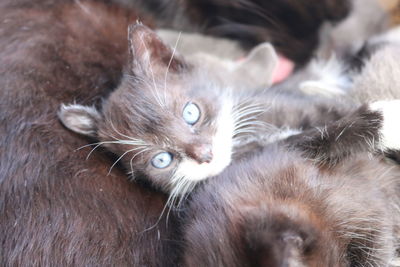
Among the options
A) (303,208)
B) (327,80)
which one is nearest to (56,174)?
(303,208)

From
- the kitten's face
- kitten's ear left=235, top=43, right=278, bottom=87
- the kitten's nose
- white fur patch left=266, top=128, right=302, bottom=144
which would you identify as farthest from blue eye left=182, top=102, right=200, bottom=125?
kitten's ear left=235, top=43, right=278, bottom=87

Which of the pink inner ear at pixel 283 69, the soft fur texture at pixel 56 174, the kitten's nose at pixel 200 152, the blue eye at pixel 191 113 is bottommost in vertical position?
the soft fur texture at pixel 56 174

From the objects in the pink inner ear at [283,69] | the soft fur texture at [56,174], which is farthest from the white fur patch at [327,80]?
the soft fur texture at [56,174]

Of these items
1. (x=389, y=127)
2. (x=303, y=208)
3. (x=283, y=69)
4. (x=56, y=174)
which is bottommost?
(x=56, y=174)

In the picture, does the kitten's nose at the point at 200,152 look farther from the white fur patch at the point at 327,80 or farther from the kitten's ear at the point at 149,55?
the white fur patch at the point at 327,80

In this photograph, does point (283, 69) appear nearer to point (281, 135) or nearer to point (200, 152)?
point (281, 135)

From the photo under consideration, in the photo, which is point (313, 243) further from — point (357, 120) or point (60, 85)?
point (60, 85)

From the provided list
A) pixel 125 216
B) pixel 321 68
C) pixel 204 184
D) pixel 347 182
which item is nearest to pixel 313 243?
pixel 347 182
